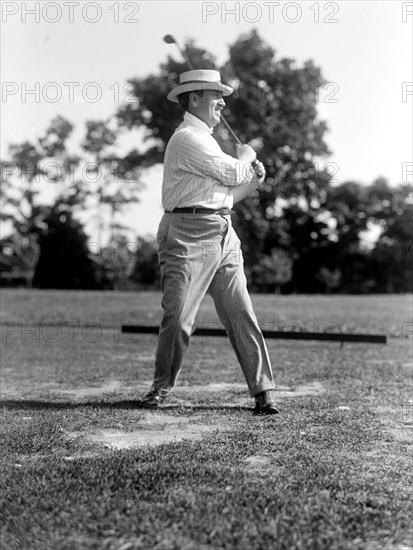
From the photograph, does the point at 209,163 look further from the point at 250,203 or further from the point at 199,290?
the point at 250,203

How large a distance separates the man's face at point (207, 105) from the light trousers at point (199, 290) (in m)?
0.77

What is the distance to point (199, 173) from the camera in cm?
568

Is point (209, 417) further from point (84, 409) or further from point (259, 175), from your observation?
point (259, 175)

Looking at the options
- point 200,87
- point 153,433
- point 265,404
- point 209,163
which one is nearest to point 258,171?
point 209,163

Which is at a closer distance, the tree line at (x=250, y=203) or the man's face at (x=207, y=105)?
the man's face at (x=207, y=105)

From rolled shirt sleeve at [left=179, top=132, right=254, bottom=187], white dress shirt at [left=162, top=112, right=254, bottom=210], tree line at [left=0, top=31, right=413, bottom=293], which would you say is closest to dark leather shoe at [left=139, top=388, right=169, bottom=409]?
white dress shirt at [left=162, top=112, right=254, bottom=210]

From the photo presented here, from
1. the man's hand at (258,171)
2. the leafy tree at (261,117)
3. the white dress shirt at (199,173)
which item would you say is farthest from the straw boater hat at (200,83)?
the leafy tree at (261,117)

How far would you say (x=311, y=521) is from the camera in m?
3.02

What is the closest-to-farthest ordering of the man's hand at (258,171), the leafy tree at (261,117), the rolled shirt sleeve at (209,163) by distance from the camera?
the rolled shirt sleeve at (209,163) < the man's hand at (258,171) < the leafy tree at (261,117)

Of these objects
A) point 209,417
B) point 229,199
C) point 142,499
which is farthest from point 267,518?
point 229,199

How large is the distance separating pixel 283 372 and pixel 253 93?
3278 centimetres

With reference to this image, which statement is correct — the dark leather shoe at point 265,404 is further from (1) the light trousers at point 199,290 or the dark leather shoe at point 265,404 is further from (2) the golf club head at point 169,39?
(2) the golf club head at point 169,39

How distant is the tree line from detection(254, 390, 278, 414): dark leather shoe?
23.5 m

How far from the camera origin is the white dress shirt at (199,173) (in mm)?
5648
